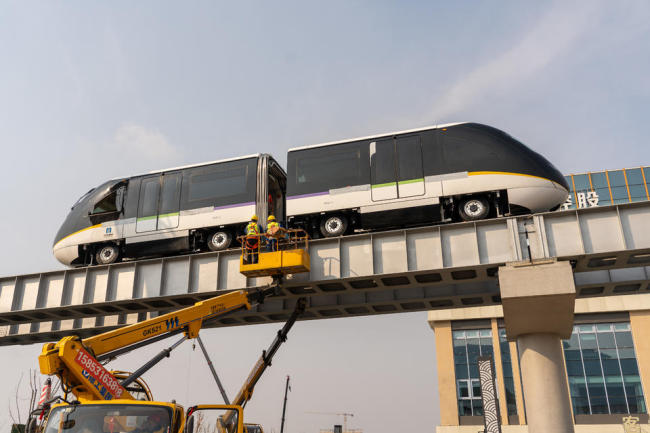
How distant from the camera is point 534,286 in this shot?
13.6m

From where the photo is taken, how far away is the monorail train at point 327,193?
14.8 meters

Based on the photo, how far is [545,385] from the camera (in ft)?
45.9

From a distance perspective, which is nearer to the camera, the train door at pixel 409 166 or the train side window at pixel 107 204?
the train door at pixel 409 166

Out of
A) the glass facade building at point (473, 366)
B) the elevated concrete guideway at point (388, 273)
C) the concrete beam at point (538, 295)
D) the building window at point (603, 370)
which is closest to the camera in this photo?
the concrete beam at point (538, 295)

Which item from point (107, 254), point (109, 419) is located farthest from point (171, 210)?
point (109, 419)

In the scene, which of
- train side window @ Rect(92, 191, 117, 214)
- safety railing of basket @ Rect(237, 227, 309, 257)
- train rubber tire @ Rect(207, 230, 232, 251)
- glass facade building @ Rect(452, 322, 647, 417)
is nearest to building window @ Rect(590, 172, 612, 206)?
glass facade building @ Rect(452, 322, 647, 417)

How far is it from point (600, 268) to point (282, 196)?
10.0 metres

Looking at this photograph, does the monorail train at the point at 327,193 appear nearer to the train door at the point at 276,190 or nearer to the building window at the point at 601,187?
the train door at the point at 276,190

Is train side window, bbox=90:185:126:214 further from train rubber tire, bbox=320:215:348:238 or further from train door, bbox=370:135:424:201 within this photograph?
train door, bbox=370:135:424:201

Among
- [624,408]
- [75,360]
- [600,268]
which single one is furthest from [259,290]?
[624,408]

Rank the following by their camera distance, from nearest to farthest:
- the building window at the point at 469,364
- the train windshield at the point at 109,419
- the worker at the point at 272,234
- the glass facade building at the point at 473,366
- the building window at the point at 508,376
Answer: the train windshield at the point at 109,419, the worker at the point at 272,234, the building window at the point at 508,376, the glass facade building at the point at 473,366, the building window at the point at 469,364

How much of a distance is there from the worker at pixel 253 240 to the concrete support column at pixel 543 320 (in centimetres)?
660

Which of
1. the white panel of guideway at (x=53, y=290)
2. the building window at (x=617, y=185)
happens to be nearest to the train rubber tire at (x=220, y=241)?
the white panel of guideway at (x=53, y=290)

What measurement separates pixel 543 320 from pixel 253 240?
26.5ft
